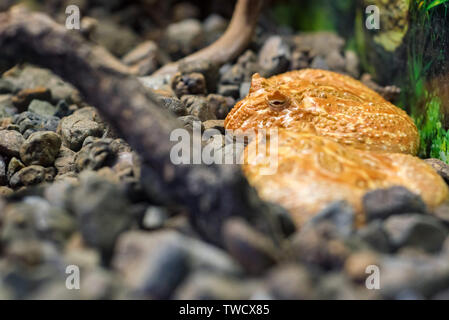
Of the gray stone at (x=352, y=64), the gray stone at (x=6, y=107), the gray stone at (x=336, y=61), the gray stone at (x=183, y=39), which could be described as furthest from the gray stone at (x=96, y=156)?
the gray stone at (x=183, y=39)

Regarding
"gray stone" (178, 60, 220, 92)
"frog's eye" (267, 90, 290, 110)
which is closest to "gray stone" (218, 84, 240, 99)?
"gray stone" (178, 60, 220, 92)

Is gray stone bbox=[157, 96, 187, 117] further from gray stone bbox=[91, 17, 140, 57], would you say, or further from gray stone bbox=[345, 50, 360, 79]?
gray stone bbox=[91, 17, 140, 57]

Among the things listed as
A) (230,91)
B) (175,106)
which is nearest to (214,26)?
(230,91)

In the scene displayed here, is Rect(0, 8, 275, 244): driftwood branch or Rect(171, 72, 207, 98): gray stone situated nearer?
Rect(0, 8, 275, 244): driftwood branch

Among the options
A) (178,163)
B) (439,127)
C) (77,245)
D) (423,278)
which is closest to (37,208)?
(77,245)

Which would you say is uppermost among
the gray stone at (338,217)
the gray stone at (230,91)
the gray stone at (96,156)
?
the gray stone at (230,91)

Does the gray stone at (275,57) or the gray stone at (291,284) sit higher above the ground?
the gray stone at (275,57)

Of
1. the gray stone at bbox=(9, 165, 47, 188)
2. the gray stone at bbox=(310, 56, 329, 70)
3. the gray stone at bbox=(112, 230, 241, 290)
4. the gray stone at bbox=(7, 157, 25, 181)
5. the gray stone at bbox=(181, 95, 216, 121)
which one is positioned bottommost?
the gray stone at bbox=(112, 230, 241, 290)

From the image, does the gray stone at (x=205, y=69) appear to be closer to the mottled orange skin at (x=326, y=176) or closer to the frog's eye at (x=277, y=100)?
the frog's eye at (x=277, y=100)

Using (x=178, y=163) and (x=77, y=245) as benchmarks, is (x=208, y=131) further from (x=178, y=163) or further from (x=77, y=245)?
(x=77, y=245)
